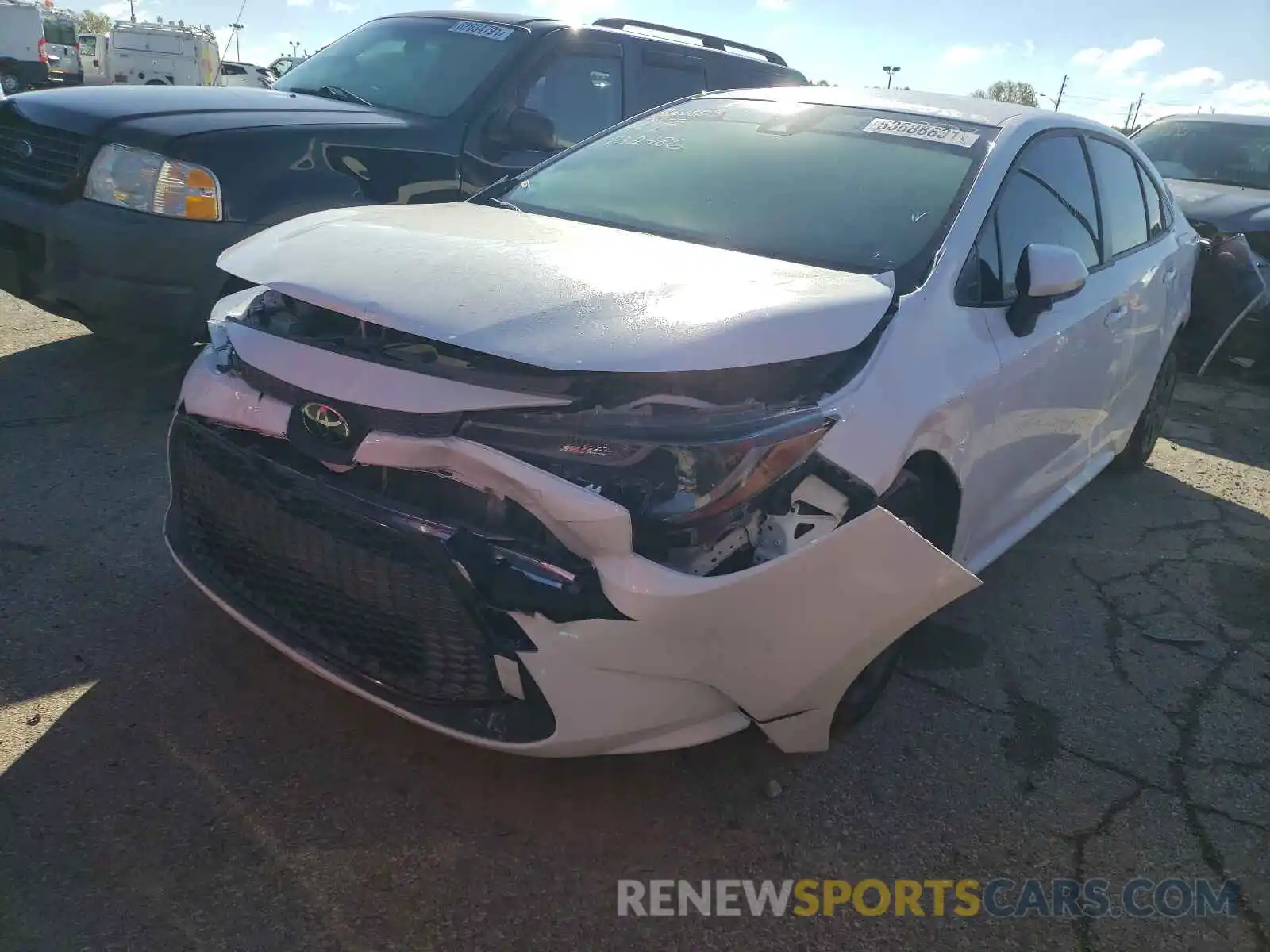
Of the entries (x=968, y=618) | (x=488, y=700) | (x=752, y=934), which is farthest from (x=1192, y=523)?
(x=488, y=700)

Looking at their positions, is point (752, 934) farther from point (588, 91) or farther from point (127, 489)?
point (588, 91)

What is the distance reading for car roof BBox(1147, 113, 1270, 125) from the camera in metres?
8.83

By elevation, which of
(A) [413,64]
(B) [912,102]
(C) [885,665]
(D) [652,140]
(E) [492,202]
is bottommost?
(C) [885,665]

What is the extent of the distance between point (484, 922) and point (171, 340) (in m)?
3.08

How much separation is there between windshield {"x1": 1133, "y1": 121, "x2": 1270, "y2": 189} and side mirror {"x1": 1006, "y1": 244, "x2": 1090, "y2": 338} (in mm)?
6597

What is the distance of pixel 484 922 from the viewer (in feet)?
6.63

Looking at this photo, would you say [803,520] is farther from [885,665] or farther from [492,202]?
[492,202]

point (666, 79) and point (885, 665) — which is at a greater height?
point (666, 79)

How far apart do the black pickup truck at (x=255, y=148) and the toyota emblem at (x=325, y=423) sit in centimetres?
212

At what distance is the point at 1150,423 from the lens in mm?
5012

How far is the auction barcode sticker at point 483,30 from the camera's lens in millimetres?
5176

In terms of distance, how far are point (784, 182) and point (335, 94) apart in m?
2.95

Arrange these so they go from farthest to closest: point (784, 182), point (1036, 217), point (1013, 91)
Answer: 1. point (1013, 91)
2. point (1036, 217)
3. point (784, 182)

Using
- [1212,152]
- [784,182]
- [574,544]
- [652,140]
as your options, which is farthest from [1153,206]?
[1212,152]
